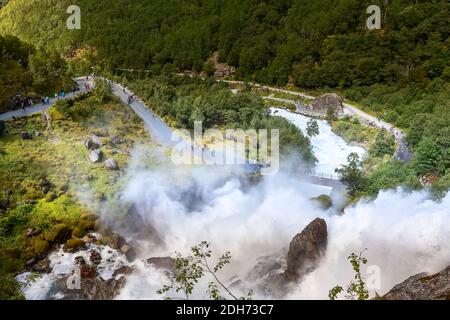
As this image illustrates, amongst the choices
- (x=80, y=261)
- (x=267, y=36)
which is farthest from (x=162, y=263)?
(x=267, y=36)

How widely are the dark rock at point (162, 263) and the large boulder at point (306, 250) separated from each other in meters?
5.92

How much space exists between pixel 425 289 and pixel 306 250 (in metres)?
7.13

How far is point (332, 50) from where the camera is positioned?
67.8 metres

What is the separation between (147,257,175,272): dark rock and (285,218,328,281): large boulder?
5918mm

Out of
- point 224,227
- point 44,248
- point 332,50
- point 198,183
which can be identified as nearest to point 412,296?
point 224,227

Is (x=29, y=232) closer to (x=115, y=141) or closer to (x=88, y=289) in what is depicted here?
(x=88, y=289)

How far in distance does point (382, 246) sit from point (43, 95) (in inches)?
1307

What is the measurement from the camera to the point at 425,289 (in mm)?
16438

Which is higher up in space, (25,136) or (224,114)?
(224,114)

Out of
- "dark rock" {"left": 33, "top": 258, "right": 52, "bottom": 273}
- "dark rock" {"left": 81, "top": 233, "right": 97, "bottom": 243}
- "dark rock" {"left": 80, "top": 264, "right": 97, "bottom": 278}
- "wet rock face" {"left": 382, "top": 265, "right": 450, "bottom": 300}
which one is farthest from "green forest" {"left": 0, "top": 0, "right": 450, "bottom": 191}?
"dark rock" {"left": 33, "top": 258, "right": 52, "bottom": 273}

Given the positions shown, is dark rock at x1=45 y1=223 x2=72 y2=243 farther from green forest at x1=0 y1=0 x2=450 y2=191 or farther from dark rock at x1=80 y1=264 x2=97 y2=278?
green forest at x1=0 y1=0 x2=450 y2=191

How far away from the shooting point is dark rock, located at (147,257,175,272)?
73.7 feet

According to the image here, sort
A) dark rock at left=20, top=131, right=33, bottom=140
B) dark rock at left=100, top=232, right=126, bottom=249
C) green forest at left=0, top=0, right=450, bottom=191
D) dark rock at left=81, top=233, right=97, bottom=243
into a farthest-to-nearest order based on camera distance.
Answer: green forest at left=0, top=0, right=450, bottom=191 → dark rock at left=20, top=131, right=33, bottom=140 → dark rock at left=81, top=233, right=97, bottom=243 → dark rock at left=100, top=232, right=126, bottom=249
